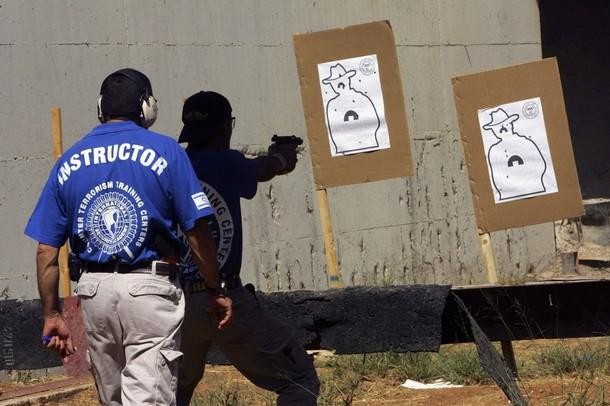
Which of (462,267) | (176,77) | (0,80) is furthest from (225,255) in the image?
(462,267)

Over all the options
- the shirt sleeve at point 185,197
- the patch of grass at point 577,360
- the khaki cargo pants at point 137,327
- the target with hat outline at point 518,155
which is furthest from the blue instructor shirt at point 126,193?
the target with hat outline at point 518,155

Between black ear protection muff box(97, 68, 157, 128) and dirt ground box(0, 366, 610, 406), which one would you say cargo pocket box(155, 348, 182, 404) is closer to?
black ear protection muff box(97, 68, 157, 128)

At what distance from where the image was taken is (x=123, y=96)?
5.30 metres

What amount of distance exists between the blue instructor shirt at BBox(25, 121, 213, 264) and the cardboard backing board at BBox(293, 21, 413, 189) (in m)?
3.75

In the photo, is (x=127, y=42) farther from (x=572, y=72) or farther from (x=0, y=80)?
(x=572, y=72)

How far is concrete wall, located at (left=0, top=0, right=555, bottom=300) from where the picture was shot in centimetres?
932

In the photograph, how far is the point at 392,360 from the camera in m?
8.77

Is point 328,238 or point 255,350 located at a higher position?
point 328,238

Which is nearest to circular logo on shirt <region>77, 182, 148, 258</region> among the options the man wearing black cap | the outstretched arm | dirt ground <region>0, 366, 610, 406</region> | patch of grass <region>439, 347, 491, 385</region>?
the man wearing black cap

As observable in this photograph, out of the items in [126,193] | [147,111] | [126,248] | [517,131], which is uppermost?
[517,131]

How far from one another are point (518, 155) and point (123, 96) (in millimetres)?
4399

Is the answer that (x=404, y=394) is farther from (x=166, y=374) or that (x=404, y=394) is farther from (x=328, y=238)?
(x=166, y=374)

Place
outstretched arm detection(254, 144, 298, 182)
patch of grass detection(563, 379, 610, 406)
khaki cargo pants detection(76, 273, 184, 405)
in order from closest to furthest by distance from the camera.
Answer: khaki cargo pants detection(76, 273, 184, 405) → outstretched arm detection(254, 144, 298, 182) → patch of grass detection(563, 379, 610, 406)

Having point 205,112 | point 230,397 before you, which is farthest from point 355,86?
point 205,112
